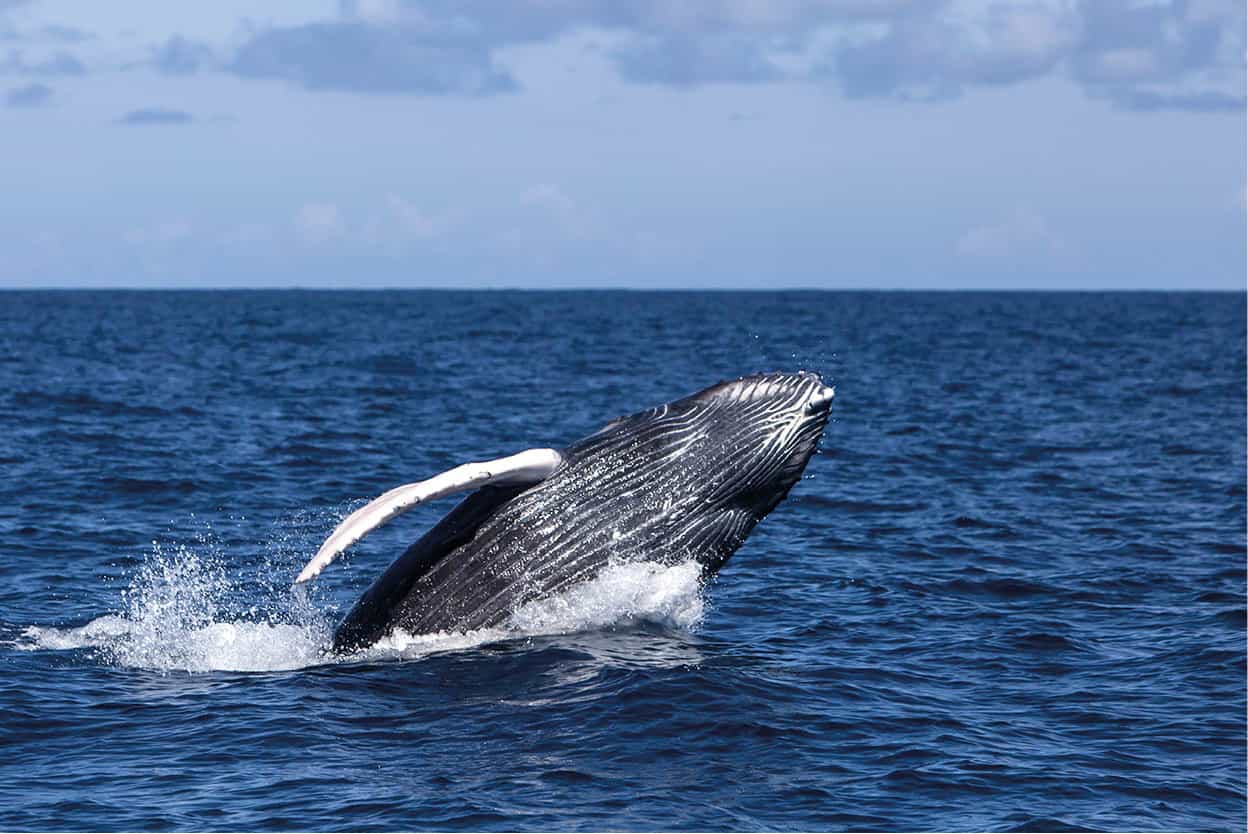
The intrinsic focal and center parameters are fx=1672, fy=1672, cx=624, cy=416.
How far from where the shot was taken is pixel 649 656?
1584cm

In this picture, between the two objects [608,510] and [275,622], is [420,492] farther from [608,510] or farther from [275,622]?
[275,622]

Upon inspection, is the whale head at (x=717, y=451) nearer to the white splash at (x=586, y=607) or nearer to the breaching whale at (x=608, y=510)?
the breaching whale at (x=608, y=510)

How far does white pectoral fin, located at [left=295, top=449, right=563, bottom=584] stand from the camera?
12656 millimetres

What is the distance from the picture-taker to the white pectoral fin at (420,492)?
1266cm

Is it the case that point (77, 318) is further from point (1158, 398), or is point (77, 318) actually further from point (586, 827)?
point (586, 827)

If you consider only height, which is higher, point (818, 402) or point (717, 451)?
point (818, 402)

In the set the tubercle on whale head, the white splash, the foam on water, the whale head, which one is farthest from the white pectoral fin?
the tubercle on whale head

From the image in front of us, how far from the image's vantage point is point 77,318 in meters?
132

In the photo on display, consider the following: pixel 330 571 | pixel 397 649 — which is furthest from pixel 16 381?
pixel 397 649

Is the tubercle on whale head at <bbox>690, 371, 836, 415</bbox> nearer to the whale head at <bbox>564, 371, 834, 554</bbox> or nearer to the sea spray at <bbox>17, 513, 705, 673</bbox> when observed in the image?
the whale head at <bbox>564, 371, 834, 554</bbox>

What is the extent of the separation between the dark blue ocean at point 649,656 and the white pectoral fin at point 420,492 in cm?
158

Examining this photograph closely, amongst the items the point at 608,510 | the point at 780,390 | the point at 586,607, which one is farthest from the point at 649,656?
the point at 780,390

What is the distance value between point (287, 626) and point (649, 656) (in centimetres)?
397

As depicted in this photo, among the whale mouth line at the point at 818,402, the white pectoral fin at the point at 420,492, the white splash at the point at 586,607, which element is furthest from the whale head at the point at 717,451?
the white pectoral fin at the point at 420,492
